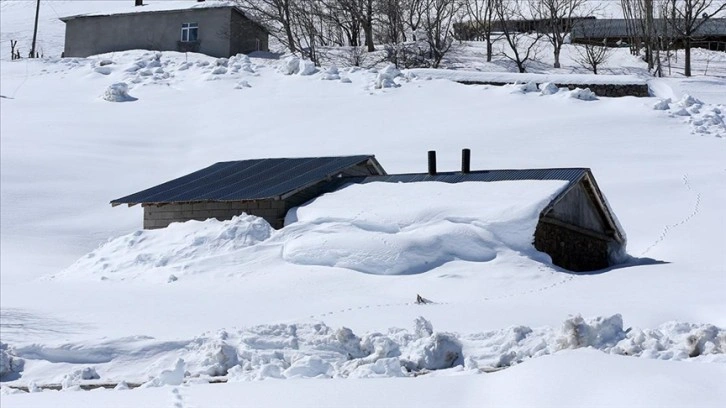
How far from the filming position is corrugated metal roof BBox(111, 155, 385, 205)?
2212cm

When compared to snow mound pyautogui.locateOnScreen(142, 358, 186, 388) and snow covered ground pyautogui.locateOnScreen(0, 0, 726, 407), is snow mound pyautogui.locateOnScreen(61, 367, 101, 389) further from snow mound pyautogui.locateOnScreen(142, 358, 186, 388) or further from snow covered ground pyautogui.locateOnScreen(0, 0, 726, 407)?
snow mound pyautogui.locateOnScreen(142, 358, 186, 388)

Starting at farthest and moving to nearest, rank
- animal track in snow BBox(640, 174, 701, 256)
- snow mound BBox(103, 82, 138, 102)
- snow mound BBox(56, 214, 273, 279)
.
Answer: snow mound BBox(103, 82, 138, 102), animal track in snow BBox(640, 174, 701, 256), snow mound BBox(56, 214, 273, 279)

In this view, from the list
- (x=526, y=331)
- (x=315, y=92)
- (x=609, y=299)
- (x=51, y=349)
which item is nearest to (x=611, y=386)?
(x=526, y=331)

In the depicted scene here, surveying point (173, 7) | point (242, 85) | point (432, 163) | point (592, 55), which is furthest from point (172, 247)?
point (592, 55)

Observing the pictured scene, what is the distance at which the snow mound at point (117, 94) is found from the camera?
40.2 m

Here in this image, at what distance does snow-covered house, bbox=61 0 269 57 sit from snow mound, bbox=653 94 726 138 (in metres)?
20.6

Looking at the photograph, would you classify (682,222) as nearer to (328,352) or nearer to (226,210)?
(226,210)

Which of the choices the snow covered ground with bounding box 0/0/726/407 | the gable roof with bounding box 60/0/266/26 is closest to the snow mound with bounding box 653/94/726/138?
the snow covered ground with bounding box 0/0/726/407

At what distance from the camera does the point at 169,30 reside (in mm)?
50312

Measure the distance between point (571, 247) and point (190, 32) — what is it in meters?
32.4

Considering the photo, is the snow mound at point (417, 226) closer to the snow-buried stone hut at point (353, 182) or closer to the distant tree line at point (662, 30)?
the snow-buried stone hut at point (353, 182)

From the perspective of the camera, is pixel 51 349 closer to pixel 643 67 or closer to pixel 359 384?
pixel 359 384

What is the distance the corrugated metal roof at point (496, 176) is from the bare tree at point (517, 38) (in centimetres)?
2925

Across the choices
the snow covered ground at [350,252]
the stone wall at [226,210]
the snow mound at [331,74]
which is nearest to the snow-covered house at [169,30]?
the snow covered ground at [350,252]
